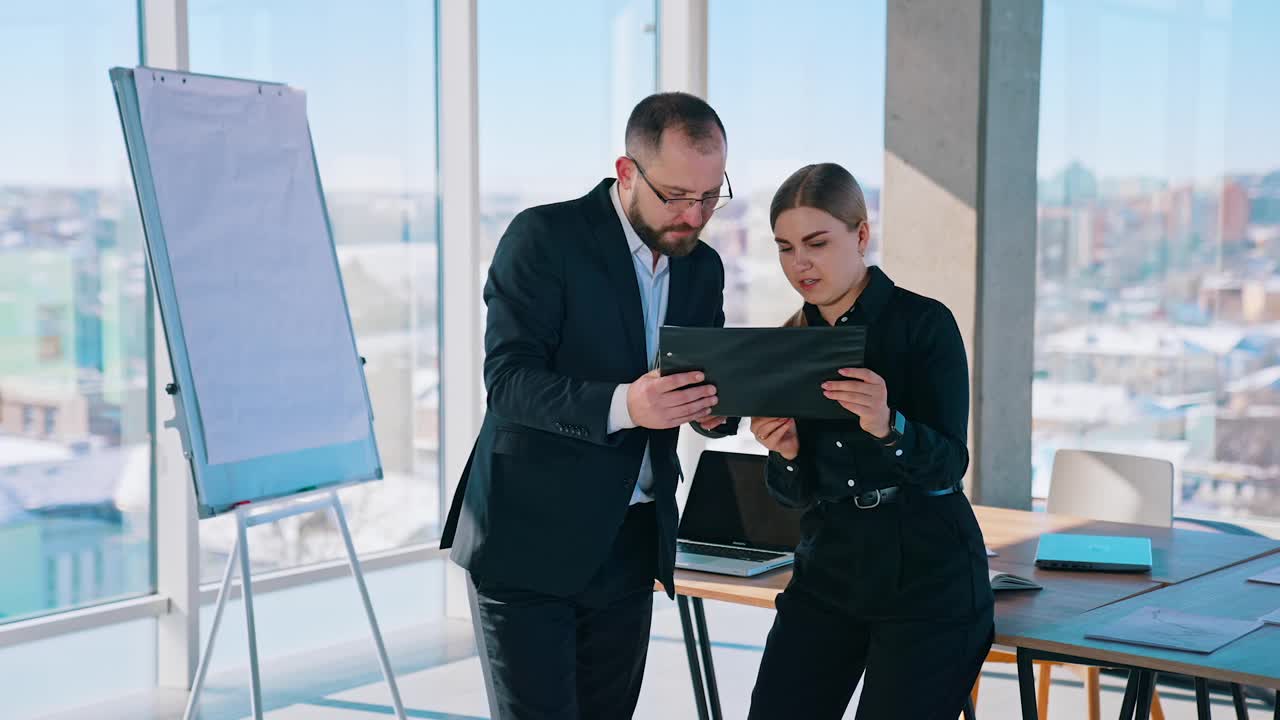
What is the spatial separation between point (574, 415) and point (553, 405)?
0.04 meters

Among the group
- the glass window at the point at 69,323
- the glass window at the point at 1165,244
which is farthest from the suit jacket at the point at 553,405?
the glass window at the point at 1165,244

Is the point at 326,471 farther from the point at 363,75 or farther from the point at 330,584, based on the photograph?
the point at 363,75

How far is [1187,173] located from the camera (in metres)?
5.17

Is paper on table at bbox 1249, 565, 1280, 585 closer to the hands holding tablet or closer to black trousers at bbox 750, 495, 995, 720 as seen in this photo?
black trousers at bbox 750, 495, 995, 720

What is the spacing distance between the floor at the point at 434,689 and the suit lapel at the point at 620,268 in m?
2.57

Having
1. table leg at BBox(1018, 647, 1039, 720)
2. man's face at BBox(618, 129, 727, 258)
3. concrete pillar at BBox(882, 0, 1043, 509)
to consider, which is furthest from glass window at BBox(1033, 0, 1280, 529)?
man's face at BBox(618, 129, 727, 258)

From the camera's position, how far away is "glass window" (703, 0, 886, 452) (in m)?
6.25

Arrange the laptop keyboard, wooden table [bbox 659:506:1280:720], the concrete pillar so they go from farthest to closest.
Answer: the concrete pillar < the laptop keyboard < wooden table [bbox 659:506:1280:720]

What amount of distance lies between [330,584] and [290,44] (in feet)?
7.35

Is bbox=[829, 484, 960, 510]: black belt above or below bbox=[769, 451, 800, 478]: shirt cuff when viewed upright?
below

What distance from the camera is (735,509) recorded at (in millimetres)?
3354

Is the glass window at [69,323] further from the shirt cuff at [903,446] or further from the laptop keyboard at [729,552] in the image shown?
the shirt cuff at [903,446]

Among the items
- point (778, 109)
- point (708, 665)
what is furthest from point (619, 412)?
point (778, 109)

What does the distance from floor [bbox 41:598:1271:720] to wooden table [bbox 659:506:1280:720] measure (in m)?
1.14
